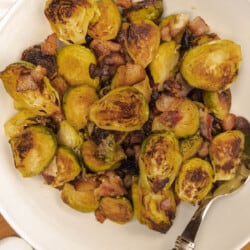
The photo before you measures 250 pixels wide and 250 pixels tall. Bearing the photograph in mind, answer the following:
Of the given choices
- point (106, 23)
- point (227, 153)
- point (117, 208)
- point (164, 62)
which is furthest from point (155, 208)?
point (106, 23)

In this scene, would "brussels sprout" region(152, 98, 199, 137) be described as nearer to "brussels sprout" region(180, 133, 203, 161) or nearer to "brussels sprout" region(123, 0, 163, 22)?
"brussels sprout" region(180, 133, 203, 161)

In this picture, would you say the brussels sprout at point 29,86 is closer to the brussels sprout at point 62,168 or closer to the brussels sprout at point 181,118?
the brussels sprout at point 62,168

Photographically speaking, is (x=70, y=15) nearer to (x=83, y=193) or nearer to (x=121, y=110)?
(x=121, y=110)

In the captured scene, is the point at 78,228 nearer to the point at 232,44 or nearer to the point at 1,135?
the point at 1,135

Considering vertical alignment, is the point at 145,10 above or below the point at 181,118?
above

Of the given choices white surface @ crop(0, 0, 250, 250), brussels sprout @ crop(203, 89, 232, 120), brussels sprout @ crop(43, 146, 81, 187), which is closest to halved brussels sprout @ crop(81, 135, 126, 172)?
brussels sprout @ crop(43, 146, 81, 187)
